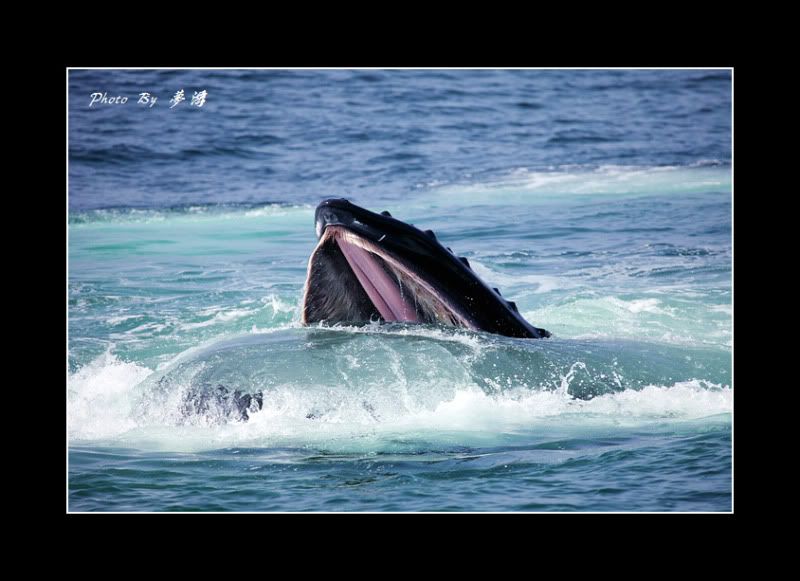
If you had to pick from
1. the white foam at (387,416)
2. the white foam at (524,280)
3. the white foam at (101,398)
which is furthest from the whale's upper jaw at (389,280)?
the white foam at (524,280)

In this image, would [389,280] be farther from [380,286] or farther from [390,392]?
[390,392]

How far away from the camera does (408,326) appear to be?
1091 centimetres

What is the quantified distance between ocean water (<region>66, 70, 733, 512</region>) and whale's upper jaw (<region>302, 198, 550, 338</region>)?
0.64ft

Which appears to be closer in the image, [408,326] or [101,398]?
[408,326]

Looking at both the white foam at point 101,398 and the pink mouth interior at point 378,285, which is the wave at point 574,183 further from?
the white foam at point 101,398

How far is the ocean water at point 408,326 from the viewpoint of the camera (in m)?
10.6

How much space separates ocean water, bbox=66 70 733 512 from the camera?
34.7 ft

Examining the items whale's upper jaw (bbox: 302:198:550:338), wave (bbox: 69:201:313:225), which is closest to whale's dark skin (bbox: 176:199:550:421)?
whale's upper jaw (bbox: 302:198:550:338)

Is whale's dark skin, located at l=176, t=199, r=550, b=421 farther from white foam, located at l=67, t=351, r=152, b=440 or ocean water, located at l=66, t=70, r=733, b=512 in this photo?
white foam, located at l=67, t=351, r=152, b=440

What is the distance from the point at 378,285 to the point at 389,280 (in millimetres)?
172

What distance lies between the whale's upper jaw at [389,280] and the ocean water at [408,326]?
0.64 feet

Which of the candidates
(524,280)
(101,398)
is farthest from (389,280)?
(524,280)

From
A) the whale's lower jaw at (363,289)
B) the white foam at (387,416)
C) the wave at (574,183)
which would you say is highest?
the wave at (574,183)
